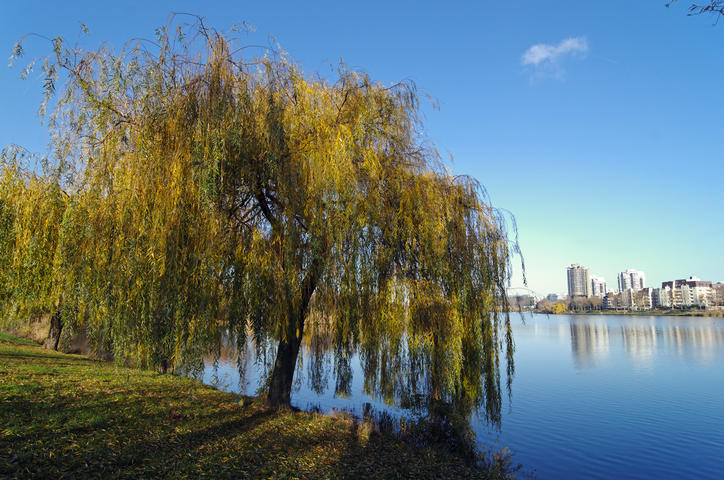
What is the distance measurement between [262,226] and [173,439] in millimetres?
3451

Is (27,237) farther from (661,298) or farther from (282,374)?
(661,298)

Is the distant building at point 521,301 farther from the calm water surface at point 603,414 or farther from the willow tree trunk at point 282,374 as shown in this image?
the willow tree trunk at point 282,374

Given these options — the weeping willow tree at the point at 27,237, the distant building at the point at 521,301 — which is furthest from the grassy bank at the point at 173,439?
the distant building at the point at 521,301

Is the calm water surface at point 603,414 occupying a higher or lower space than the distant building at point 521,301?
lower

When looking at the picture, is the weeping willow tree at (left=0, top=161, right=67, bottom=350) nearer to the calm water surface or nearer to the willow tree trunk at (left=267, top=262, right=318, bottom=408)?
the calm water surface

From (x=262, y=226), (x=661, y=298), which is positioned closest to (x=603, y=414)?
(x=262, y=226)

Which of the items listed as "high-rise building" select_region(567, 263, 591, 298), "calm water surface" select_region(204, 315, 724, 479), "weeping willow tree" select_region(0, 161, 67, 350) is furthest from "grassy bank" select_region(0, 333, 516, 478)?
"high-rise building" select_region(567, 263, 591, 298)

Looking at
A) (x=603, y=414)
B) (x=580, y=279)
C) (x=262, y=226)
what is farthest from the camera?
(x=580, y=279)

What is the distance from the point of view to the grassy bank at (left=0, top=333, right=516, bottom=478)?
4691mm

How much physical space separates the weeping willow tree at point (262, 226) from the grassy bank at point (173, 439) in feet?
3.10

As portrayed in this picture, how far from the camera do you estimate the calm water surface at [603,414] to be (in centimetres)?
948

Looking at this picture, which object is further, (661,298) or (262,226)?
(661,298)

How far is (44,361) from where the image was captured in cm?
1118

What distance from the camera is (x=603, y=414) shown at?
13.2m
